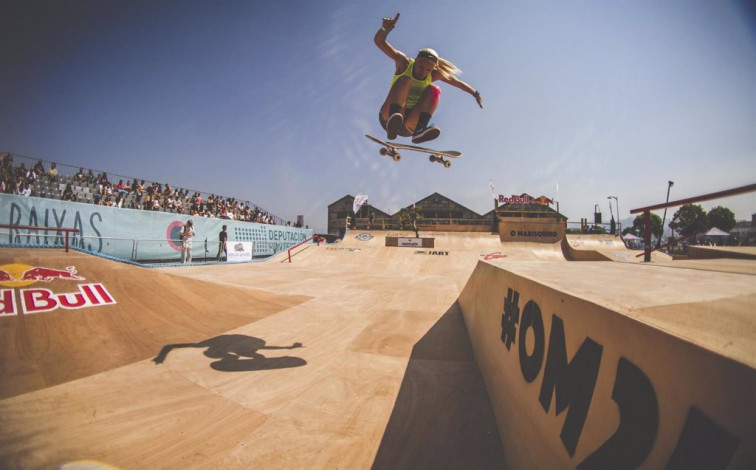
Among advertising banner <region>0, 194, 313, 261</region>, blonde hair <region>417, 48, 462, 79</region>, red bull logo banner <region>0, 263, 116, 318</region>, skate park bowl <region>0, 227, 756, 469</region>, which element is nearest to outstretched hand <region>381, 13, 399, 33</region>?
blonde hair <region>417, 48, 462, 79</region>

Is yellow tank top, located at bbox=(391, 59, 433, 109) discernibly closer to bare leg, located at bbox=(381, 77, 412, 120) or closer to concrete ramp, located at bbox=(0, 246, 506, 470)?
bare leg, located at bbox=(381, 77, 412, 120)

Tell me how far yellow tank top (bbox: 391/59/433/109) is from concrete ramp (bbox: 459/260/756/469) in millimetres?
4571

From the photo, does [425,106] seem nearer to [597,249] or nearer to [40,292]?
[40,292]

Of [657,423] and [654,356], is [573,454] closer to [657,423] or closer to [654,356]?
[657,423]

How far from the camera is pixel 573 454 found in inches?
50.3

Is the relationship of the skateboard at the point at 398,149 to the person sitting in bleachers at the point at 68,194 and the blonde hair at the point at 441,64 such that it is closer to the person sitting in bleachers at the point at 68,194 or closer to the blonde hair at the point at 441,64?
the blonde hair at the point at 441,64

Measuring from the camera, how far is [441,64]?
5.67 meters

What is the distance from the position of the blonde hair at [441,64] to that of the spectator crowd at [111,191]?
17718 millimetres

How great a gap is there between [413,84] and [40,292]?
6845 millimetres

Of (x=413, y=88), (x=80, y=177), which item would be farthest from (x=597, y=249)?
(x=80, y=177)

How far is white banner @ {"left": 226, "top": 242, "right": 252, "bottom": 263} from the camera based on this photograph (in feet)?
54.9

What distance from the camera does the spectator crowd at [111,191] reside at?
12906mm

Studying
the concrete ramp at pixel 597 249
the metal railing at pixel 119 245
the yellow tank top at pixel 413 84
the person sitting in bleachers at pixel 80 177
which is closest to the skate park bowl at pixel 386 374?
the yellow tank top at pixel 413 84

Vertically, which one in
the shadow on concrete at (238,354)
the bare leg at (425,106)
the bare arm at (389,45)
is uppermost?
the bare arm at (389,45)
